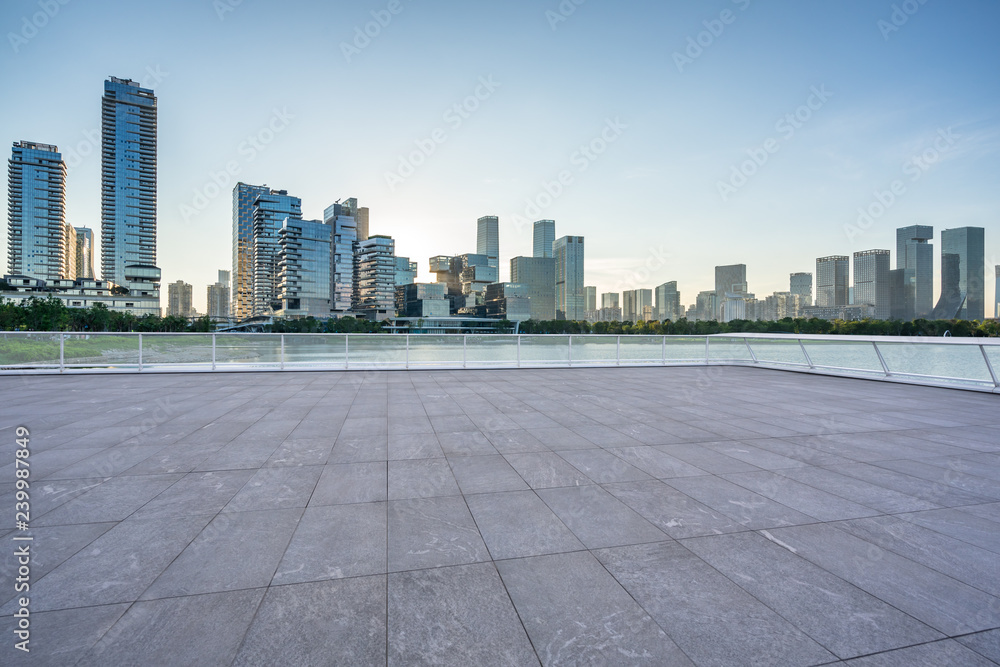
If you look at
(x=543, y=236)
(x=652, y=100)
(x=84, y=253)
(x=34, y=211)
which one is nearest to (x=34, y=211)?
(x=34, y=211)

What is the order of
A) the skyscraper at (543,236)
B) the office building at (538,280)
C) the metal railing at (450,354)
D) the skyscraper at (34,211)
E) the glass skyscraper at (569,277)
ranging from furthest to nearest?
the skyscraper at (543,236) → the office building at (538,280) → the skyscraper at (34,211) → the glass skyscraper at (569,277) → the metal railing at (450,354)

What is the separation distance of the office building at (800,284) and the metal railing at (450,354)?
79832 mm

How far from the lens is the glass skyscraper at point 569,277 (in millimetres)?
118125

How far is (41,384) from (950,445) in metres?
16.1

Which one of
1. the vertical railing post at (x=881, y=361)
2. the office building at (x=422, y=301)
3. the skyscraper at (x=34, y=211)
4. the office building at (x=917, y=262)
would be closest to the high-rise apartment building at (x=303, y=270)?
the office building at (x=422, y=301)

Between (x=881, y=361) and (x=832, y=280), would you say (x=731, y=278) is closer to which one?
(x=832, y=280)

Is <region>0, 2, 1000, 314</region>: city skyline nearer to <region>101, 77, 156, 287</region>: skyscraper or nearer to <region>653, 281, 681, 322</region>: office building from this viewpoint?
<region>653, 281, 681, 322</region>: office building

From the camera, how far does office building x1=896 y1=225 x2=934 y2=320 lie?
210ft

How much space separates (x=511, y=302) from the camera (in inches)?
4680

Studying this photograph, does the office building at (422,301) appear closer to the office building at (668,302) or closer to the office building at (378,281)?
the office building at (378,281)

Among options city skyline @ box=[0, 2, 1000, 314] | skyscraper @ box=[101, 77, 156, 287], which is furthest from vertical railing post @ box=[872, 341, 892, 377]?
skyscraper @ box=[101, 77, 156, 287]

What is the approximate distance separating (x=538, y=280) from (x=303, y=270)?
75.9 meters

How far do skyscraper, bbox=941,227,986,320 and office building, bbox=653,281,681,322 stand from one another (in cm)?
3582

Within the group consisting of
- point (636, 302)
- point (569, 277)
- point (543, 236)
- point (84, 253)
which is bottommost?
point (636, 302)
